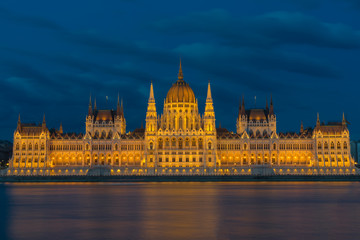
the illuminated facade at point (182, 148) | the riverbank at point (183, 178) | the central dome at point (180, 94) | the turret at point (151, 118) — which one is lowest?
the riverbank at point (183, 178)

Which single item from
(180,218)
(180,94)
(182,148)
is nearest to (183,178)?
(182,148)

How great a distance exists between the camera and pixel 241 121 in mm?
167875

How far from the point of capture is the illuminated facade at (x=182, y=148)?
155 m

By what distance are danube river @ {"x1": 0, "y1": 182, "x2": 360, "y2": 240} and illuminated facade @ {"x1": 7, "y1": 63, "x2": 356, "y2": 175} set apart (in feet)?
254

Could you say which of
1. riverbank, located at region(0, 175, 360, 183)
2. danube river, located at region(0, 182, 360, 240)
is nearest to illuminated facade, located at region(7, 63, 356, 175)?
riverbank, located at region(0, 175, 360, 183)

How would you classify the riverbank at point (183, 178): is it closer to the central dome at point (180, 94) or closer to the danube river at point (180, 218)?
the central dome at point (180, 94)

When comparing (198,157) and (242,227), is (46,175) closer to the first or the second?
(198,157)

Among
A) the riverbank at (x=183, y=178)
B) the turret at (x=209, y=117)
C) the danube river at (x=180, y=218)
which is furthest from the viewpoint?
the turret at (x=209, y=117)

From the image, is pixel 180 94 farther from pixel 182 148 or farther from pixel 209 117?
pixel 182 148

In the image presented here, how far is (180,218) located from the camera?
53.3 meters

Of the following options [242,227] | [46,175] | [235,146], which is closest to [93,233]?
A: [242,227]

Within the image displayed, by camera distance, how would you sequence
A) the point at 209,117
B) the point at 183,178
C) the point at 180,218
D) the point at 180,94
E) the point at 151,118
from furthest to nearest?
the point at 180,94, the point at 209,117, the point at 151,118, the point at 183,178, the point at 180,218

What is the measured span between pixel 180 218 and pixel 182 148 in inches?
4138

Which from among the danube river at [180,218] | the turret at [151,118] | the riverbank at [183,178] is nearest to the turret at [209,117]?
the turret at [151,118]
